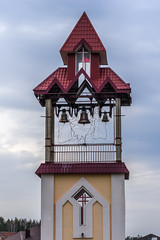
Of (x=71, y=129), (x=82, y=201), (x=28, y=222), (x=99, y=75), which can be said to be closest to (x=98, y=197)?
(x=82, y=201)

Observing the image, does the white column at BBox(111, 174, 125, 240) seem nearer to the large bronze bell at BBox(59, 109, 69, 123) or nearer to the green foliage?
the large bronze bell at BBox(59, 109, 69, 123)

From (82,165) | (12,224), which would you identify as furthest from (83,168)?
(12,224)

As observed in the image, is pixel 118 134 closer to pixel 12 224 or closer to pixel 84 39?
pixel 84 39

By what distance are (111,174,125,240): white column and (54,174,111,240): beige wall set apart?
182mm

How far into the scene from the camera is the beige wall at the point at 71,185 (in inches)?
833

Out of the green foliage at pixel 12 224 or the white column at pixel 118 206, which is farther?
the green foliage at pixel 12 224

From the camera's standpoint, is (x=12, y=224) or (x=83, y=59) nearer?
(x=83, y=59)

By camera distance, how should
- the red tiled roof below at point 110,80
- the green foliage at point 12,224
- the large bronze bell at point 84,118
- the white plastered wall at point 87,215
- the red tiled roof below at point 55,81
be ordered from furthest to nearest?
the green foliage at point 12,224
the large bronze bell at point 84,118
the red tiled roof below at point 55,81
the red tiled roof below at point 110,80
the white plastered wall at point 87,215

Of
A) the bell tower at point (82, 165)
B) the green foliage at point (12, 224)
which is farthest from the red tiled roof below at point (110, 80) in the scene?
the green foliage at point (12, 224)

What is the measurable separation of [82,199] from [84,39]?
5713mm

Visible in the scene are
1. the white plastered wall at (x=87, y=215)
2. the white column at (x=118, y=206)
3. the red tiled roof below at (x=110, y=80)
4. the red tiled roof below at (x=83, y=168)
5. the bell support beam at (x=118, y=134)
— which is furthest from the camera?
the red tiled roof below at (x=110, y=80)

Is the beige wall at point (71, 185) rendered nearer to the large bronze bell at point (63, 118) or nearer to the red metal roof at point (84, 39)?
the large bronze bell at point (63, 118)

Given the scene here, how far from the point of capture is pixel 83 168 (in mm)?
21547

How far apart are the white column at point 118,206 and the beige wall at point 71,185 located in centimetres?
18
